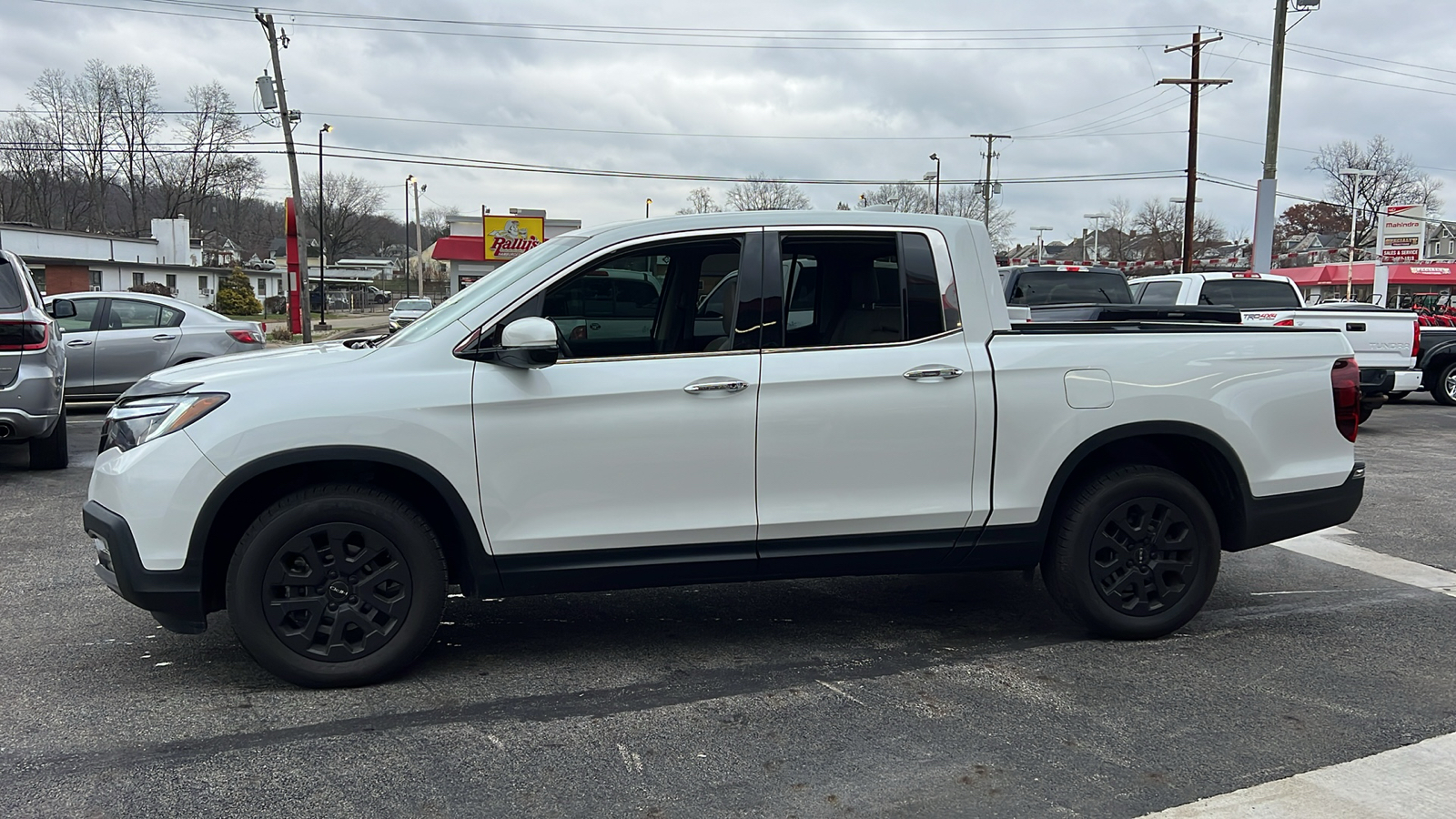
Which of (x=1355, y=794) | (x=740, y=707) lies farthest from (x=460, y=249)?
(x=1355, y=794)

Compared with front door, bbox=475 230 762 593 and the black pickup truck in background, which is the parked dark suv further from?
the black pickup truck in background

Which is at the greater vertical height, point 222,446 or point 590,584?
point 222,446

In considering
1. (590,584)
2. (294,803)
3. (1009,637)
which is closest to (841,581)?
(1009,637)

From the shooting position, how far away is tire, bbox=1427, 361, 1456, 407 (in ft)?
51.0

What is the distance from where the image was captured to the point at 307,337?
3159 centimetres

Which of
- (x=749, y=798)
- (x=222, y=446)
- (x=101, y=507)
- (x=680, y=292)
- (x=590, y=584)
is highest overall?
(x=680, y=292)

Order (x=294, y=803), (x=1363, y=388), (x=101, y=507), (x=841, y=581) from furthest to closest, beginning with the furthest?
(x=1363, y=388) → (x=841, y=581) → (x=101, y=507) → (x=294, y=803)

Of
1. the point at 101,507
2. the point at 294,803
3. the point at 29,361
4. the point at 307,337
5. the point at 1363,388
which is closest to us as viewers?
the point at 294,803

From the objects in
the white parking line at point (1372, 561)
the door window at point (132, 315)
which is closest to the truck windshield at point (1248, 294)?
the white parking line at point (1372, 561)

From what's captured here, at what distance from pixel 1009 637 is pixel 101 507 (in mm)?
3785

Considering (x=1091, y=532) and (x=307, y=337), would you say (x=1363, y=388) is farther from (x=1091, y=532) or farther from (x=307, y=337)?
(x=307, y=337)

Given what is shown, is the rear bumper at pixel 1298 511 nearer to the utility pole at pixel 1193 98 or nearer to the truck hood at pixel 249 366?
the truck hood at pixel 249 366

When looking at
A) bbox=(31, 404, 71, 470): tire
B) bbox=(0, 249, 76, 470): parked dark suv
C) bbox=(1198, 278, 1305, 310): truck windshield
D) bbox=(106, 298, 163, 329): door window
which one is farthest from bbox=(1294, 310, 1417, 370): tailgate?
bbox=(106, 298, 163, 329): door window

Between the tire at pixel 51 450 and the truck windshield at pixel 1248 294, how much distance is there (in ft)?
41.4
